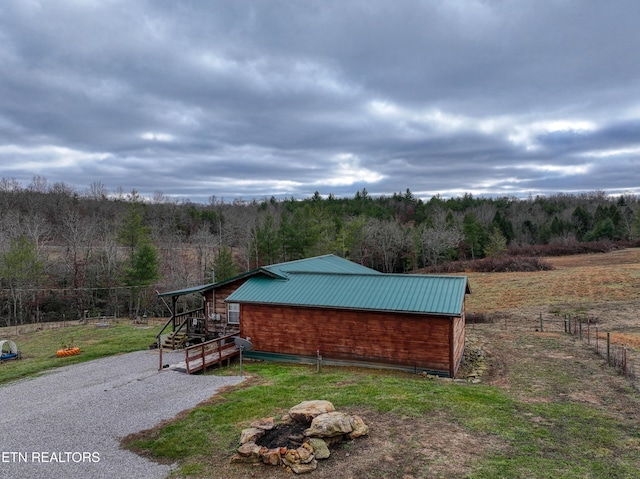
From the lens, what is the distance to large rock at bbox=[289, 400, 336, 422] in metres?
7.90

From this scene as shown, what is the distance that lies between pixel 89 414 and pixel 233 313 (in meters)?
8.08

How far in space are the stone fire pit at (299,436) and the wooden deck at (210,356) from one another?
662cm

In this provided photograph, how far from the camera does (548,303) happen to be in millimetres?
29969

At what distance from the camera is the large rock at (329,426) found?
736 centimetres

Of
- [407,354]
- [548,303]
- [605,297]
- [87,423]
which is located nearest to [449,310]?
[407,354]

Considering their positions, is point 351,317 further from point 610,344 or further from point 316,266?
point 610,344

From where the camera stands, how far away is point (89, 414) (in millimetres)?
9859

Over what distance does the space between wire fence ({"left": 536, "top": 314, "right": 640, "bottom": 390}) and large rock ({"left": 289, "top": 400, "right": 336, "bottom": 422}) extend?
987cm

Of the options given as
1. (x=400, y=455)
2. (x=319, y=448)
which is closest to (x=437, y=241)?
(x=400, y=455)

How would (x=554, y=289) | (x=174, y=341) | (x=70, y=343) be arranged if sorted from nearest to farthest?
(x=174, y=341) < (x=70, y=343) < (x=554, y=289)

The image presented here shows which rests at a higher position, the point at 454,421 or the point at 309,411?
the point at 309,411

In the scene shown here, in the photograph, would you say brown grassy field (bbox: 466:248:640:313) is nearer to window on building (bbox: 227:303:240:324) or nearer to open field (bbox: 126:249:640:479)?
open field (bbox: 126:249:640:479)

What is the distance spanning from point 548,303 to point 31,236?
4850 cm

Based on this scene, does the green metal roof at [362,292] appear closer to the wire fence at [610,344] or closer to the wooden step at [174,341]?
the wooden step at [174,341]
